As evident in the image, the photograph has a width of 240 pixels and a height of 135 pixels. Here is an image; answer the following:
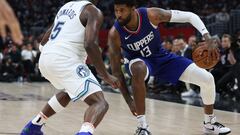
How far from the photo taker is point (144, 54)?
168 inches

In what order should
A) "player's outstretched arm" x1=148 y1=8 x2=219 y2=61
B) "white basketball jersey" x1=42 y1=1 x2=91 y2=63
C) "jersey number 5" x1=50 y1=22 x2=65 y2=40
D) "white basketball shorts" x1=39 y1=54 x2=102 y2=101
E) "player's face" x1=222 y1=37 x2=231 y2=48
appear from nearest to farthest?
"white basketball shorts" x1=39 y1=54 x2=102 y2=101 < "white basketball jersey" x1=42 y1=1 x2=91 y2=63 < "jersey number 5" x1=50 y1=22 x2=65 y2=40 < "player's outstretched arm" x1=148 y1=8 x2=219 y2=61 < "player's face" x1=222 y1=37 x2=231 y2=48

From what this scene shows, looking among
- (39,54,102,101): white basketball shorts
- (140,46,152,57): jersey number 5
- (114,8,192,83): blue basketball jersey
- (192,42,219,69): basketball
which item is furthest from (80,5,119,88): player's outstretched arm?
(192,42,219,69): basketball

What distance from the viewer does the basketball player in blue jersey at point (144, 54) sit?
13.3ft

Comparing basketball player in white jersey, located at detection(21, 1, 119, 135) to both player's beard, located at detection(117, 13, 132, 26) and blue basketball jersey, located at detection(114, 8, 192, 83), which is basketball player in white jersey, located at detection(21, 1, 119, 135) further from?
blue basketball jersey, located at detection(114, 8, 192, 83)

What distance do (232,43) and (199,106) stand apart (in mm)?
1748

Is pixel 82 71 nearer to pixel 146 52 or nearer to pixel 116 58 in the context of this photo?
pixel 116 58

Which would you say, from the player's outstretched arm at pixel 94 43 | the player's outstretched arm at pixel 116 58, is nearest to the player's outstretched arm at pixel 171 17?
the player's outstretched arm at pixel 116 58

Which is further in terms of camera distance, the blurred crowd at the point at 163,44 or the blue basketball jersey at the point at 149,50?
the blurred crowd at the point at 163,44

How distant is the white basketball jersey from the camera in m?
3.22

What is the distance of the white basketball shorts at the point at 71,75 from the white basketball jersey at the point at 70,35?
6cm

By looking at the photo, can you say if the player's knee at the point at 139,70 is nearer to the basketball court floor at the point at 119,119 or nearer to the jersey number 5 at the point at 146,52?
the jersey number 5 at the point at 146,52

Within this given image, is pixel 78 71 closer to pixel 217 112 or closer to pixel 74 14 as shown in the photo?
pixel 74 14

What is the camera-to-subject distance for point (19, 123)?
4.89m

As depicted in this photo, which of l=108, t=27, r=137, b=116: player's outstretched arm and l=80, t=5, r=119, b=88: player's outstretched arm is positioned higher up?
l=80, t=5, r=119, b=88: player's outstretched arm
